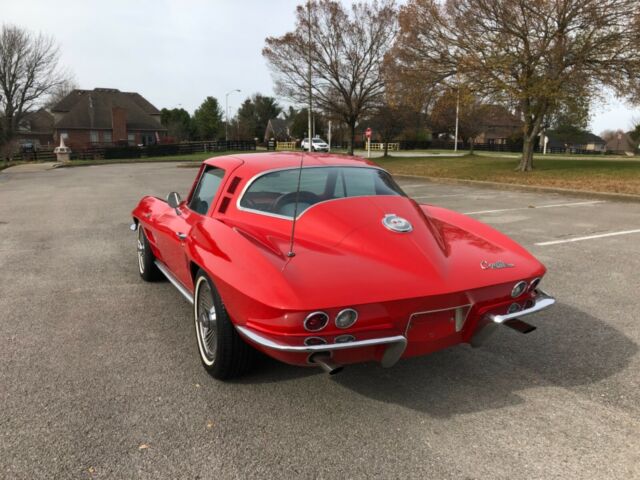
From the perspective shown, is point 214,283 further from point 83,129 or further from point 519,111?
point 83,129

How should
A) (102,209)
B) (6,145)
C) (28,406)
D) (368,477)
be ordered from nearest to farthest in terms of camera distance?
(368,477) < (28,406) < (102,209) < (6,145)

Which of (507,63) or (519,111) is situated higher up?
(507,63)

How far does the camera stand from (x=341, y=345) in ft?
8.05

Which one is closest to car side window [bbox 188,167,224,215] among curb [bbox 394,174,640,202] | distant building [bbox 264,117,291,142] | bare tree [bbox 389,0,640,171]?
curb [bbox 394,174,640,202]

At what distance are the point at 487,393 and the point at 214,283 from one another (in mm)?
1798

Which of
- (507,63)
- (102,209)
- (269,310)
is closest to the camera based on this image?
(269,310)

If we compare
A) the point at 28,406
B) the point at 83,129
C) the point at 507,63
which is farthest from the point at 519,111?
the point at 83,129

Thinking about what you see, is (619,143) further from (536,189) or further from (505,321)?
(505,321)

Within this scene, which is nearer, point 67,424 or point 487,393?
point 67,424

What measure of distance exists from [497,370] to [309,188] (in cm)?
184

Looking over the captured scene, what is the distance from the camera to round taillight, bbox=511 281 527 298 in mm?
2904

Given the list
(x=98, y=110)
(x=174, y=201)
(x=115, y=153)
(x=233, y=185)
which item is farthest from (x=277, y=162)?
(x=98, y=110)

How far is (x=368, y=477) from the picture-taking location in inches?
88.5

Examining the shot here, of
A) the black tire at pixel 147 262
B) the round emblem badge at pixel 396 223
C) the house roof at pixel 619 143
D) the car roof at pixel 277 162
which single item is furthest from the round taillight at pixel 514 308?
the house roof at pixel 619 143
